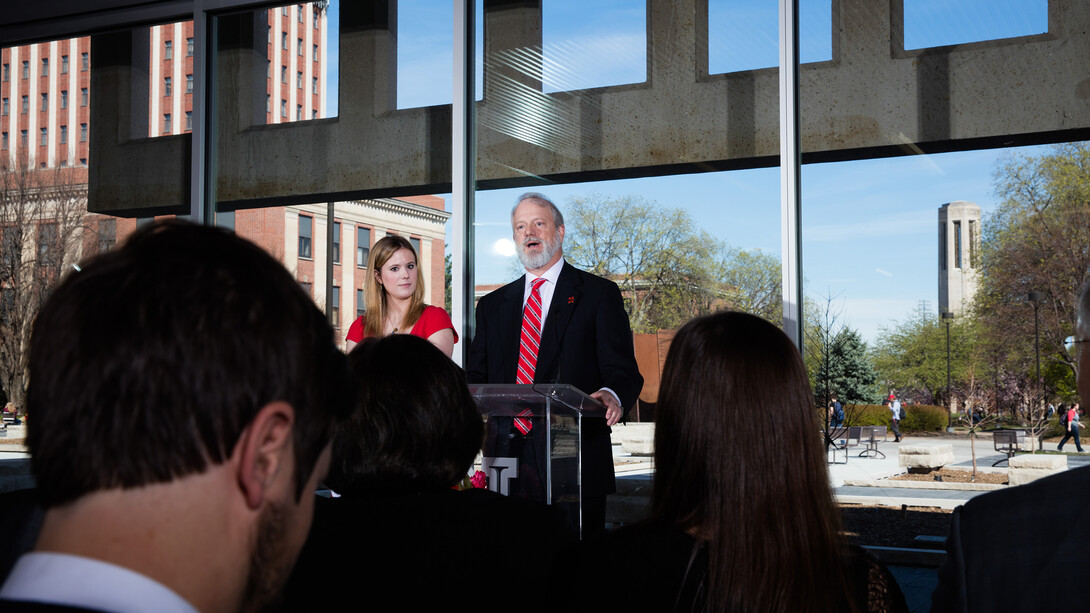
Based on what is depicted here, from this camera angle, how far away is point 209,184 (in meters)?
6.33

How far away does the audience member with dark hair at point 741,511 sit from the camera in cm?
137

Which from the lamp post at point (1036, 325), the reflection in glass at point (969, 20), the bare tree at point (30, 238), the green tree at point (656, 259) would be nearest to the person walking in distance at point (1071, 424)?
the lamp post at point (1036, 325)

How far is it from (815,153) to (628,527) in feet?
13.2

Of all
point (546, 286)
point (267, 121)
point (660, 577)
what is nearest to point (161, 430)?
point (660, 577)

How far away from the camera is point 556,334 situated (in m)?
4.36

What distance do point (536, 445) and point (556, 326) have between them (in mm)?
1389

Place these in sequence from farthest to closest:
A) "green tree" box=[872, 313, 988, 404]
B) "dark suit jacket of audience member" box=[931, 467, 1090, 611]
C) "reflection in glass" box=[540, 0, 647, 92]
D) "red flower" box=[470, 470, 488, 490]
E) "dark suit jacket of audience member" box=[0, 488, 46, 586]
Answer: "reflection in glass" box=[540, 0, 647, 92]
"green tree" box=[872, 313, 988, 404]
"red flower" box=[470, 470, 488, 490]
"dark suit jacket of audience member" box=[0, 488, 46, 586]
"dark suit jacket of audience member" box=[931, 467, 1090, 611]

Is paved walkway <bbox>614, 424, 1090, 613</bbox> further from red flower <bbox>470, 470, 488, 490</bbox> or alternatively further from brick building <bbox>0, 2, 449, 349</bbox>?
red flower <bbox>470, 470, 488, 490</bbox>

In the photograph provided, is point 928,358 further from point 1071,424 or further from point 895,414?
point 1071,424

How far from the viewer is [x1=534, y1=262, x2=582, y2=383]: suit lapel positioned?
4309 mm

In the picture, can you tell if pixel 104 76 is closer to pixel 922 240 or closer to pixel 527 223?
pixel 527 223

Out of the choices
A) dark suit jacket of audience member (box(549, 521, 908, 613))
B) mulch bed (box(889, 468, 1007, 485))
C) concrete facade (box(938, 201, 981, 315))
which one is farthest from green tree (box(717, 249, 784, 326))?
dark suit jacket of audience member (box(549, 521, 908, 613))

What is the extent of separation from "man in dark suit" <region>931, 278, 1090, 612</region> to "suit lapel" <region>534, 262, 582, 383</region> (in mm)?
3188

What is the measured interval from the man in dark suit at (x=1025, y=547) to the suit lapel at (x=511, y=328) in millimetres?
3304
